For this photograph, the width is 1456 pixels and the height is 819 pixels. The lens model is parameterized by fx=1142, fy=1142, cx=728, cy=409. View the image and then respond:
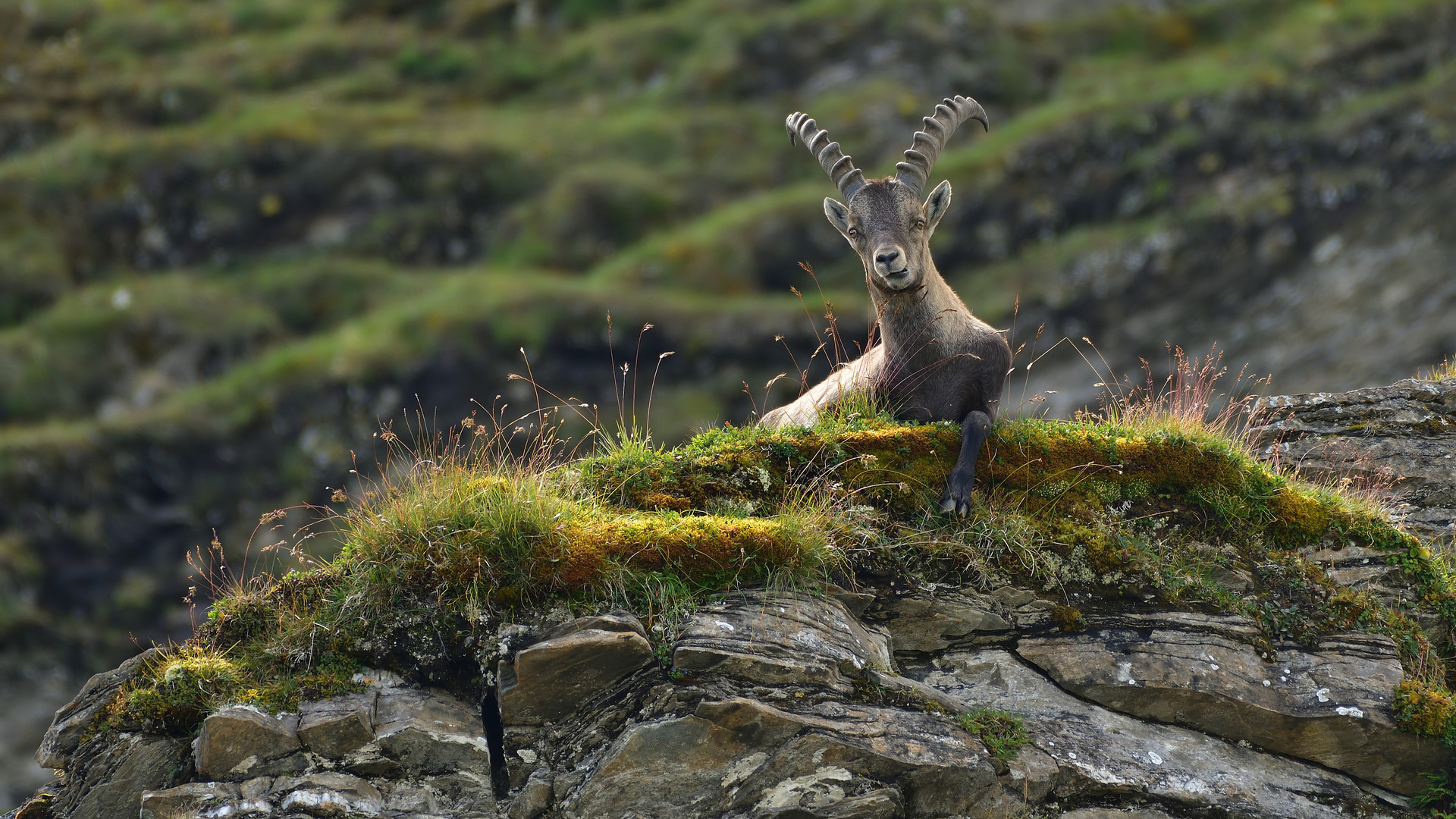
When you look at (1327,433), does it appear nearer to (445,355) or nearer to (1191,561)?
(1191,561)

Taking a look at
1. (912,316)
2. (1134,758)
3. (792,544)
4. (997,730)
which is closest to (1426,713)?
(1134,758)

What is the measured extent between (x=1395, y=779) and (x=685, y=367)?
27.9 m

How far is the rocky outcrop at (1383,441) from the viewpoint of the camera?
10828 mm

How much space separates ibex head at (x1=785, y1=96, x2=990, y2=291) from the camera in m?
10.1

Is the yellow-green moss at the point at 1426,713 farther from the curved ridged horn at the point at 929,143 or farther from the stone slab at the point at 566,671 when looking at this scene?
the curved ridged horn at the point at 929,143

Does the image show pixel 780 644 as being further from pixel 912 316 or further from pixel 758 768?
pixel 912 316

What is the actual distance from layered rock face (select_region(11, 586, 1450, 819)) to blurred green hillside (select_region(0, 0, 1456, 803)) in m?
22.5

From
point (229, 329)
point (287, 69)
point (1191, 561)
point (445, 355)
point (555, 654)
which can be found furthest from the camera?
point (287, 69)

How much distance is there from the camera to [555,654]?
713 cm

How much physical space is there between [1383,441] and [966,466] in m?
5.21

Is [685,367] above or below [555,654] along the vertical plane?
below

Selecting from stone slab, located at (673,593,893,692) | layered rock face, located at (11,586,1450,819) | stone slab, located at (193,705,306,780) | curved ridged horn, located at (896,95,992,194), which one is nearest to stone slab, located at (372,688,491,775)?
layered rock face, located at (11,586,1450,819)

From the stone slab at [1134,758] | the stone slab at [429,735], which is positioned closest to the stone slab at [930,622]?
the stone slab at [1134,758]

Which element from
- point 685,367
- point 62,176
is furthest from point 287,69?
point 685,367
